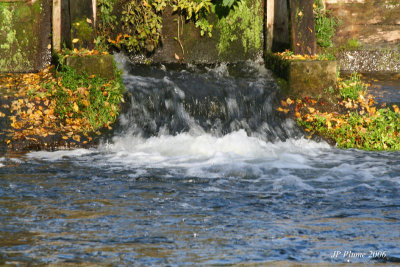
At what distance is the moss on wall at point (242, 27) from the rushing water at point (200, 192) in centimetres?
213

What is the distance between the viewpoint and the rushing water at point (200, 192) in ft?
14.6

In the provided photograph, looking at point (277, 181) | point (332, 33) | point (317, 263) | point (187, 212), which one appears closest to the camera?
point (317, 263)

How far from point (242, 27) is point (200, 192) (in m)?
6.56

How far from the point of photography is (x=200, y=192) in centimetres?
604

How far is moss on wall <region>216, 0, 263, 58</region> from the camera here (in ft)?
39.2

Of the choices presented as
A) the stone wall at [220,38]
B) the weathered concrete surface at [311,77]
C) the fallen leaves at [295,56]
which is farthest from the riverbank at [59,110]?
the fallen leaves at [295,56]

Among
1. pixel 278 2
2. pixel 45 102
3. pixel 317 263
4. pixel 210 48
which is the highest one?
pixel 278 2

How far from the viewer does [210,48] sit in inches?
471

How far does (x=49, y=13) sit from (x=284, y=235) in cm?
791

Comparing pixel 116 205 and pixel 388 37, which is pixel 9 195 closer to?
pixel 116 205

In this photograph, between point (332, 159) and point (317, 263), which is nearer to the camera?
point (317, 263)

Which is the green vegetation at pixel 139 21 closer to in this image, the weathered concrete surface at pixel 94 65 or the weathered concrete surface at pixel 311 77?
the weathered concrete surface at pixel 94 65

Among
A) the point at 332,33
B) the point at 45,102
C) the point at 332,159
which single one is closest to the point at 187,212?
the point at 332,159

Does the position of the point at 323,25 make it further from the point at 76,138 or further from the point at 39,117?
the point at 39,117
